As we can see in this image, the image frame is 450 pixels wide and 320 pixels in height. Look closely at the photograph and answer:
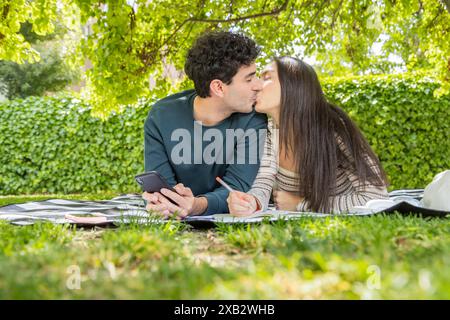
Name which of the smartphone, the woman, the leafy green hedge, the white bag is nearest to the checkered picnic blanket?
the smartphone

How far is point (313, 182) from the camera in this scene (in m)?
3.61

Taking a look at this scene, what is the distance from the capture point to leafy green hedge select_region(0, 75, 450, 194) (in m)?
7.61

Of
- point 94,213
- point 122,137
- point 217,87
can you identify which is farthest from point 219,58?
point 122,137

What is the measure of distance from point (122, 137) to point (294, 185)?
5588mm

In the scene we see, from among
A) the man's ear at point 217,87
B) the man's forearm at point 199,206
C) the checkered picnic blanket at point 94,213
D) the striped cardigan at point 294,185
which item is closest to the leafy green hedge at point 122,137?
the checkered picnic blanket at point 94,213

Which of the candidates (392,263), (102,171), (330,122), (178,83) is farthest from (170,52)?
(392,263)

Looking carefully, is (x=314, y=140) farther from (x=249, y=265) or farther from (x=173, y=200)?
(x=249, y=265)

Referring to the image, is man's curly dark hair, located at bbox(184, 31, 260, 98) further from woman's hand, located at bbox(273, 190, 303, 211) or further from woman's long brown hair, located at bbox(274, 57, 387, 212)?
woman's hand, located at bbox(273, 190, 303, 211)

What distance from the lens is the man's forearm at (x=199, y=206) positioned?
137 inches

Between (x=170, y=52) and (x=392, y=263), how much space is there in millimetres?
4825

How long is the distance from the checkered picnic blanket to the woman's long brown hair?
1.22 ft

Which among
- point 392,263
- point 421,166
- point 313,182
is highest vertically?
point 421,166

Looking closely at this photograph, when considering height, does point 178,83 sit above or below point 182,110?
above
